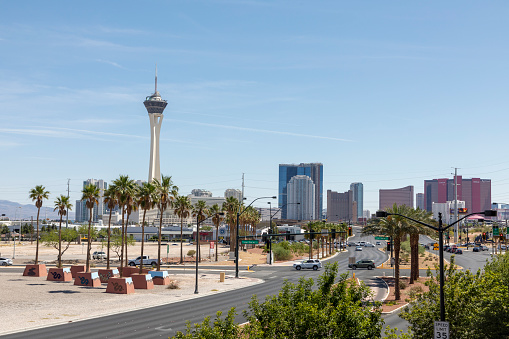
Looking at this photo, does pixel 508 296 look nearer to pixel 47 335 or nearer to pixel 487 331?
pixel 487 331

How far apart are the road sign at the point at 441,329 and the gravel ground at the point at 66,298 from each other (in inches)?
1051

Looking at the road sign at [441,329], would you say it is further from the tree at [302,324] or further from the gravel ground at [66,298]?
the gravel ground at [66,298]

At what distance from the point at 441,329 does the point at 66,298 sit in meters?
39.1

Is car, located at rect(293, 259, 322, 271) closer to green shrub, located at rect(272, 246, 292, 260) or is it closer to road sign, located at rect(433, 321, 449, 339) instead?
green shrub, located at rect(272, 246, 292, 260)

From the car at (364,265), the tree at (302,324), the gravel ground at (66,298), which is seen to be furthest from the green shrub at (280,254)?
the tree at (302,324)

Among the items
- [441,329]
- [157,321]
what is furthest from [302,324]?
[157,321]

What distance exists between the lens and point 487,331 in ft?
70.8

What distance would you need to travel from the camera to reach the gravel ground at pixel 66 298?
1528 inches

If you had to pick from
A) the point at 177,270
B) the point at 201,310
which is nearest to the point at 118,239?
the point at 177,270

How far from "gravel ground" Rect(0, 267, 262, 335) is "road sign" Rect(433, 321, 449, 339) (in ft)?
87.5

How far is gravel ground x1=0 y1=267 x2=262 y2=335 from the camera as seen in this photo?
38812 millimetres

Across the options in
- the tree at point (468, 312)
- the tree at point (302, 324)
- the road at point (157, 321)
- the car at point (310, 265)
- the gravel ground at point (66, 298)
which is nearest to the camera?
the tree at point (302, 324)

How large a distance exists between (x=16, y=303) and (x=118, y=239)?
133ft

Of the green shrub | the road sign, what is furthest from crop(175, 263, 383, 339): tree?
the green shrub
